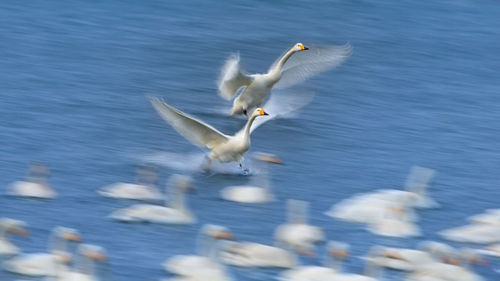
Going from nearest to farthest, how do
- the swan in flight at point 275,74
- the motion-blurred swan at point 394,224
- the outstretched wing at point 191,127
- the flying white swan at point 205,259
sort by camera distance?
1. the flying white swan at point 205,259
2. the motion-blurred swan at point 394,224
3. the outstretched wing at point 191,127
4. the swan in flight at point 275,74

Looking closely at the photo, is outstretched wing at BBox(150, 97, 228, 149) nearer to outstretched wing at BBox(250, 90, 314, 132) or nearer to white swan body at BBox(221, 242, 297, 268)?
outstretched wing at BBox(250, 90, 314, 132)

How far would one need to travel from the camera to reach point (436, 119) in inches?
808

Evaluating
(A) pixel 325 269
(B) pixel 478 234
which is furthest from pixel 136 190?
(B) pixel 478 234

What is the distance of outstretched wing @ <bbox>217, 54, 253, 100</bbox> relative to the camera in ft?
60.7

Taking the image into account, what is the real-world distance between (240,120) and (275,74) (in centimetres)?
102

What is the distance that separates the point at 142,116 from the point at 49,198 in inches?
189

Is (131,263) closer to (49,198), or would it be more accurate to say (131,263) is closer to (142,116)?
(49,198)

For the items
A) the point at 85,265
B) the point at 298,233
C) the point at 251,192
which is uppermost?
the point at 251,192

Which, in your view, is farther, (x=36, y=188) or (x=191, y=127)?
(x=191, y=127)

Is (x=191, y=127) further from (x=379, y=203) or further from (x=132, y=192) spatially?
(x=379, y=203)

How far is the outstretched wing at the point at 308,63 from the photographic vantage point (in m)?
19.5

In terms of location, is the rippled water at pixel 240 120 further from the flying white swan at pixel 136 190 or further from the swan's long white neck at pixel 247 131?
the swan's long white neck at pixel 247 131

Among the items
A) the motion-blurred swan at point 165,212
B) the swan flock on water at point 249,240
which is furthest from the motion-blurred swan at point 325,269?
the motion-blurred swan at point 165,212

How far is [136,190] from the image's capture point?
15.3 m
